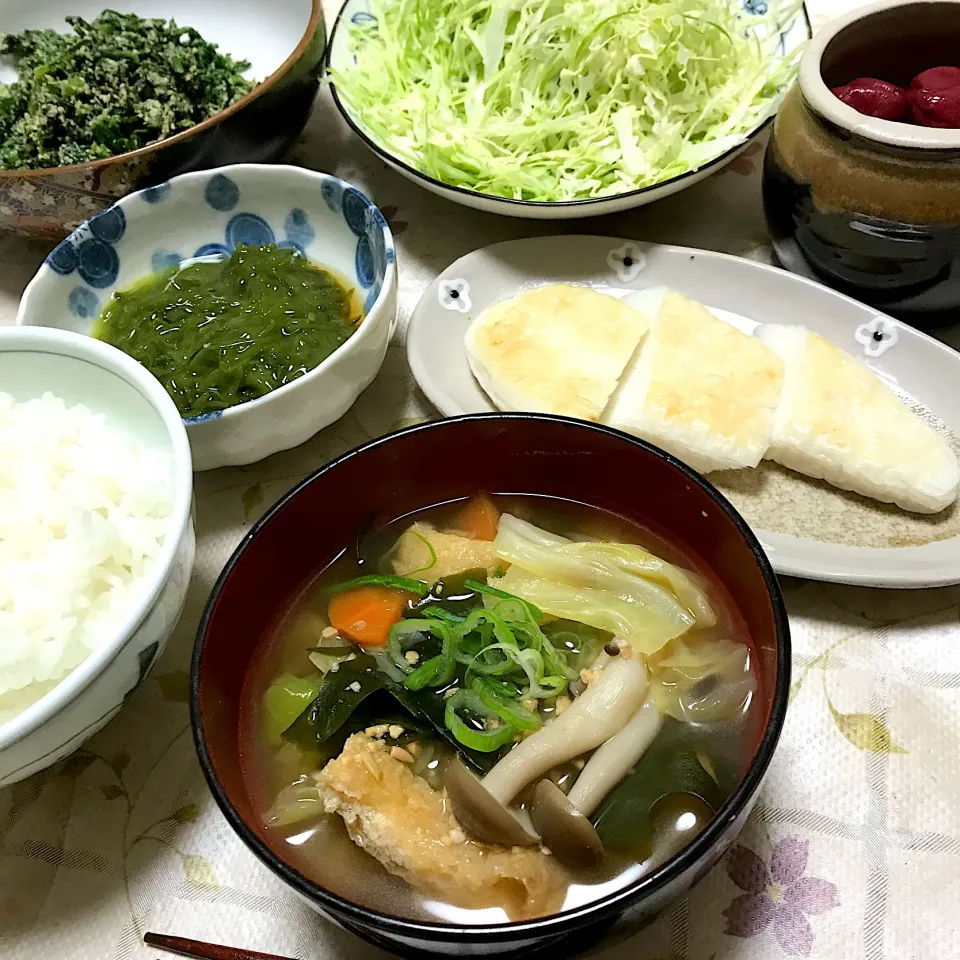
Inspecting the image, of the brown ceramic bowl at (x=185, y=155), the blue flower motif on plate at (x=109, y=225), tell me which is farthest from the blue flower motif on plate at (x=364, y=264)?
the blue flower motif on plate at (x=109, y=225)

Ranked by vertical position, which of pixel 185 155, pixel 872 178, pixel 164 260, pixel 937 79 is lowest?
pixel 164 260

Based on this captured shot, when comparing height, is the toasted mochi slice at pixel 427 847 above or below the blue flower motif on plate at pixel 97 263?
below

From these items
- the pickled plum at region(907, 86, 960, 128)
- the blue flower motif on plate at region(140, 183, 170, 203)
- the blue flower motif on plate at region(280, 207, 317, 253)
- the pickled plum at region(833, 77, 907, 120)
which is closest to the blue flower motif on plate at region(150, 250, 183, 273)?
the blue flower motif on plate at region(140, 183, 170, 203)

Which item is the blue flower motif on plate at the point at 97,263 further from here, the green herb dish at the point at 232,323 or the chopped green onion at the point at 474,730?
the chopped green onion at the point at 474,730

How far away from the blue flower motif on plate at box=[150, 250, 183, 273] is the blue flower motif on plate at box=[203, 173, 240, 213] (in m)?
0.15

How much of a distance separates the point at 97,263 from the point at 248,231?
1.11 feet

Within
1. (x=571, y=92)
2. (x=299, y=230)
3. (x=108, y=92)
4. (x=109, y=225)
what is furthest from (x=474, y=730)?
(x=108, y=92)

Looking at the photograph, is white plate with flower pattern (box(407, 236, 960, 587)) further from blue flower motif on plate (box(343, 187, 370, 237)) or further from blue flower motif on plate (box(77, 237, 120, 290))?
blue flower motif on plate (box(77, 237, 120, 290))

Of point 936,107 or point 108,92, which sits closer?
point 936,107

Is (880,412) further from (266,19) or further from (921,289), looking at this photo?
(266,19)

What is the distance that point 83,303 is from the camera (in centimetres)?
179

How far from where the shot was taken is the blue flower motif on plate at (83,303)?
1.77 m

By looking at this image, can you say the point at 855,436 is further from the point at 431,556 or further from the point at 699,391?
the point at 431,556

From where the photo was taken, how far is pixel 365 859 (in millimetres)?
1080
